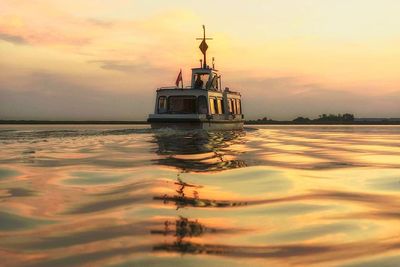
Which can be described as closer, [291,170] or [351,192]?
[351,192]

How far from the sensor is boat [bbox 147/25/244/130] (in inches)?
1102

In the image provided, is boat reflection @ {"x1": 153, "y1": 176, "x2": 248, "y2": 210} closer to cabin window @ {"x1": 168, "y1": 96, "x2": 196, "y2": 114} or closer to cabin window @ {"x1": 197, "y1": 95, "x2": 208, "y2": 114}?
cabin window @ {"x1": 197, "y1": 95, "x2": 208, "y2": 114}

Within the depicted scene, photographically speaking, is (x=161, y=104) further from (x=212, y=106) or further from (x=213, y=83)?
(x=213, y=83)

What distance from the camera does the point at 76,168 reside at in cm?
938

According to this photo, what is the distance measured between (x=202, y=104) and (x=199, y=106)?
259mm

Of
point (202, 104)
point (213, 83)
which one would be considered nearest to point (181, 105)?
point (202, 104)

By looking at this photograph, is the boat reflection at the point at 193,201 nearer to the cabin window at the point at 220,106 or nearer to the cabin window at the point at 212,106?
the cabin window at the point at 212,106

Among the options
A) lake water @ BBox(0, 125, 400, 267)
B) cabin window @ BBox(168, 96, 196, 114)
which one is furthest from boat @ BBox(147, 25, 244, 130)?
lake water @ BBox(0, 125, 400, 267)

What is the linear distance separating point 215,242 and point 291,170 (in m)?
6.17

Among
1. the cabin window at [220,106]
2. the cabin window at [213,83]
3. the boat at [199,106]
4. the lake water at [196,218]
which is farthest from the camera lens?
the cabin window at [213,83]

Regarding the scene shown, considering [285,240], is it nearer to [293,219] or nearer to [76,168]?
[293,219]

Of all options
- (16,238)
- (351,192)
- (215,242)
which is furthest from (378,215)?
(16,238)

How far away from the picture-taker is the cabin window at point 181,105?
31.6 meters

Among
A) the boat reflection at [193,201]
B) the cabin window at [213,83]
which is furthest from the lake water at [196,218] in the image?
the cabin window at [213,83]
